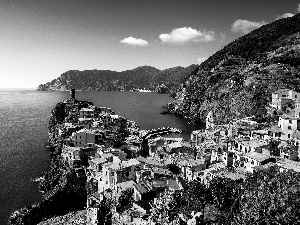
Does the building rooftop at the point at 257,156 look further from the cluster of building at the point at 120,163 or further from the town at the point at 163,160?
the cluster of building at the point at 120,163

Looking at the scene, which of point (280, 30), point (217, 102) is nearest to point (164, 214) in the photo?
point (217, 102)

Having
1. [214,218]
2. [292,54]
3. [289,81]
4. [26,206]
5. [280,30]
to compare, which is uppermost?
[280,30]

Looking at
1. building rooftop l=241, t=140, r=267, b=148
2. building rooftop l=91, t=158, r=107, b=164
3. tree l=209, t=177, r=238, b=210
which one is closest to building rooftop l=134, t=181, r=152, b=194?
tree l=209, t=177, r=238, b=210

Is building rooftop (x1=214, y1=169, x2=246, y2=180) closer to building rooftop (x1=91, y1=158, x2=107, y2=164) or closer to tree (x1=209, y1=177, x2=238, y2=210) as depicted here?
tree (x1=209, y1=177, x2=238, y2=210)

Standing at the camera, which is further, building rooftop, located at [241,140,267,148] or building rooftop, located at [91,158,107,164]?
building rooftop, located at [241,140,267,148]

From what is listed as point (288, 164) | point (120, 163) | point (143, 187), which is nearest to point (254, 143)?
point (288, 164)

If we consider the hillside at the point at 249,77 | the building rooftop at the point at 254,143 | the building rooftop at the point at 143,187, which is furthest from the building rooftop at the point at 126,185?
the hillside at the point at 249,77

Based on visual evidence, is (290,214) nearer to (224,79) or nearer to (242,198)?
(242,198)
